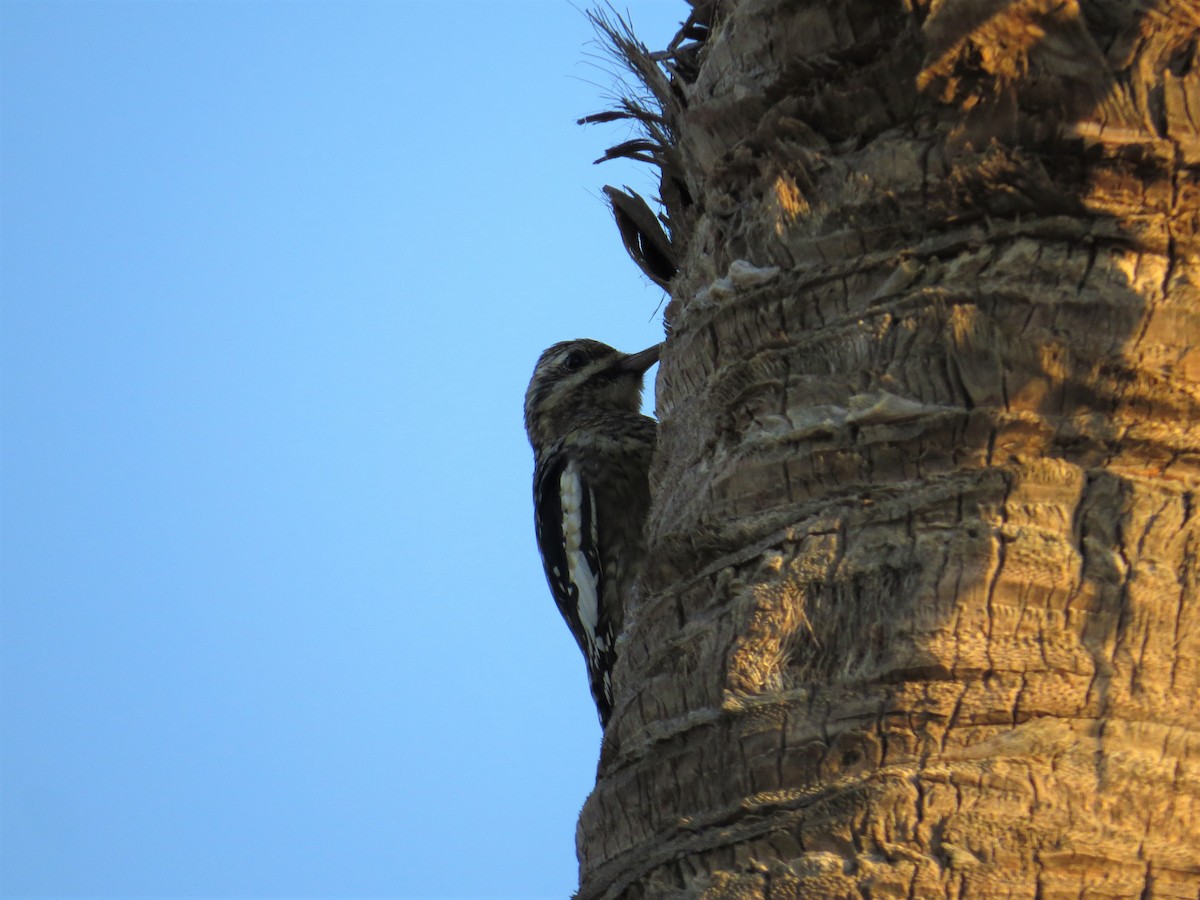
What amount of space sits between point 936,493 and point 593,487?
13.0 feet

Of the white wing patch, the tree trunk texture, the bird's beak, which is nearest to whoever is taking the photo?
the tree trunk texture

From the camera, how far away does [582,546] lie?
6531mm

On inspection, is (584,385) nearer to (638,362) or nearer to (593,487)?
(638,362)

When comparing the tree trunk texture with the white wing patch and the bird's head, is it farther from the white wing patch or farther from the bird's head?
the bird's head

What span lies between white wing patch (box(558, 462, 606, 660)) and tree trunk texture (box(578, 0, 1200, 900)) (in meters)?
3.25

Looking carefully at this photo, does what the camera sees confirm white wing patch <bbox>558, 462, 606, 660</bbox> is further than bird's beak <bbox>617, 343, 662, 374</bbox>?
No

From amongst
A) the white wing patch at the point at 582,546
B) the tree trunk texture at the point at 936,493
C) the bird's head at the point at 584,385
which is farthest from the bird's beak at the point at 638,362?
the tree trunk texture at the point at 936,493

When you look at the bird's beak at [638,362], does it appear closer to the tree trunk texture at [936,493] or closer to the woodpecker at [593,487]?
the woodpecker at [593,487]

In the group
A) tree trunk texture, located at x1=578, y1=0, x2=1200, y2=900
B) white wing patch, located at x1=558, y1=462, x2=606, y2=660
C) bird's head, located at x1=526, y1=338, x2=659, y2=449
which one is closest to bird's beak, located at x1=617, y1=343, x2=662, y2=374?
bird's head, located at x1=526, y1=338, x2=659, y2=449

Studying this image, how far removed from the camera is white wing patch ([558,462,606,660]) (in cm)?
653

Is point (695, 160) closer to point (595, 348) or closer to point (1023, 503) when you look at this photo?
point (1023, 503)

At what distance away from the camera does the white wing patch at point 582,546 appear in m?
6.53

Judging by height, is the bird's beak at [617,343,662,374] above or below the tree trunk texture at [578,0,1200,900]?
above

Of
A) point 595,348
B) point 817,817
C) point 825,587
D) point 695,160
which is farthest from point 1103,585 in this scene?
point 595,348
